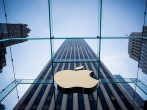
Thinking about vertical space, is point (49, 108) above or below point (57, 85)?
below

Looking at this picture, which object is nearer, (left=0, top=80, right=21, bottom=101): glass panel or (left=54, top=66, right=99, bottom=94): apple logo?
(left=54, top=66, right=99, bottom=94): apple logo

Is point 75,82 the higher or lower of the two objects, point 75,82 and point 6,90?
the higher

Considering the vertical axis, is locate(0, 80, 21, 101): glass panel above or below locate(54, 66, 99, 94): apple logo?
below

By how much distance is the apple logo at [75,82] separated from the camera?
4270 millimetres

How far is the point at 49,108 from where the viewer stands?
39.2 metres

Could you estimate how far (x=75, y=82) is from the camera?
14.7ft

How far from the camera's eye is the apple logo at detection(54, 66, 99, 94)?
4.27m

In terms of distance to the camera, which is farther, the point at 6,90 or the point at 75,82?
the point at 6,90

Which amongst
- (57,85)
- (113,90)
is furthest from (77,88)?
(113,90)

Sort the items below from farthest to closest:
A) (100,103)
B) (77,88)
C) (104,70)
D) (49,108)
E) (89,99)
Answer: (104,70)
(89,99)
(100,103)
(49,108)
(77,88)

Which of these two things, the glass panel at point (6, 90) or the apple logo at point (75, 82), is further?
the glass panel at point (6, 90)

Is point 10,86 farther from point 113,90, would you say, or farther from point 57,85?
point 113,90

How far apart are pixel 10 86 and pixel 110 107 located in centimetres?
4011

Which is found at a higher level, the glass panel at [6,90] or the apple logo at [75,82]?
Answer: the apple logo at [75,82]
